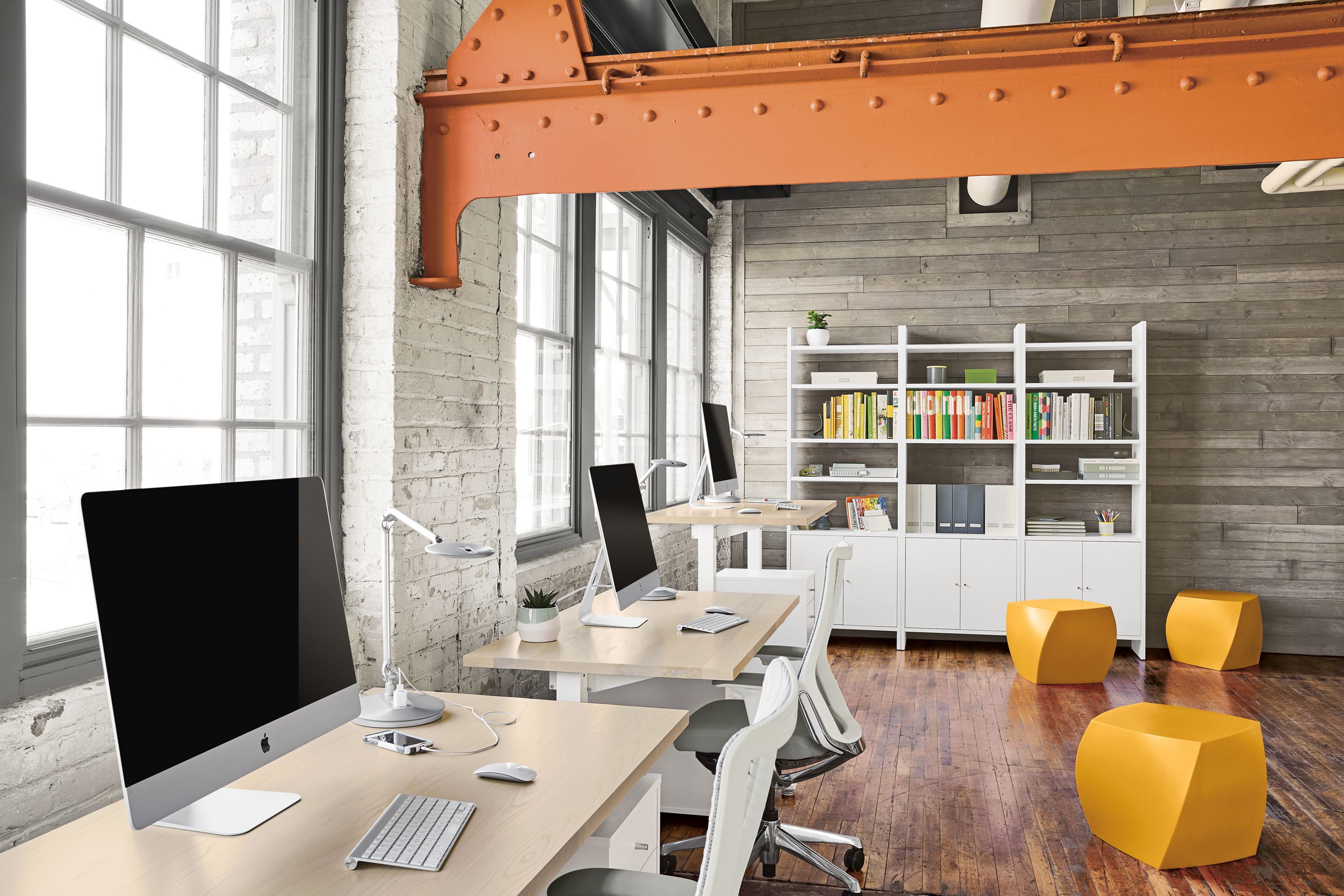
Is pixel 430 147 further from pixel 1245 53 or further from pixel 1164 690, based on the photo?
pixel 1164 690

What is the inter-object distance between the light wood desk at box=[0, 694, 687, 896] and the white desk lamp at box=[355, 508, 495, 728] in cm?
4

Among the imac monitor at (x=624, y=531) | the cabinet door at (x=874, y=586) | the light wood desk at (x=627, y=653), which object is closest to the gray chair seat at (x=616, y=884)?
the light wood desk at (x=627, y=653)

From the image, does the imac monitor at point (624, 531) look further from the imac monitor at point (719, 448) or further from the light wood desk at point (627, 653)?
the imac monitor at point (719, 448)

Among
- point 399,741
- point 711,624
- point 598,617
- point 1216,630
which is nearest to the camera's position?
point 399,741

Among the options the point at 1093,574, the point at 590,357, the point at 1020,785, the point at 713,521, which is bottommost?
the point at 1020,785

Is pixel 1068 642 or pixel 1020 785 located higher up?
pixel 1068 642

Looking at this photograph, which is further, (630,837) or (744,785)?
(630,837)

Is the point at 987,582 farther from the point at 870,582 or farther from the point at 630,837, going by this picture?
the point at 630,837

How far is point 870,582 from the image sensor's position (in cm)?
624

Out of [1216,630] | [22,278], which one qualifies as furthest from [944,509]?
[22,278]

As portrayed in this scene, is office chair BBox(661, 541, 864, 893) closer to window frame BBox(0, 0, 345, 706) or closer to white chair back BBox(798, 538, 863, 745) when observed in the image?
white chair back BBox(798, 538, 863, 745)

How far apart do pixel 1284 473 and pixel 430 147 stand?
576 centimetres

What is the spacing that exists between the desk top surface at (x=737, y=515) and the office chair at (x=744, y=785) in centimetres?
283

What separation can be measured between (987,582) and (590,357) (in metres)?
3.20
